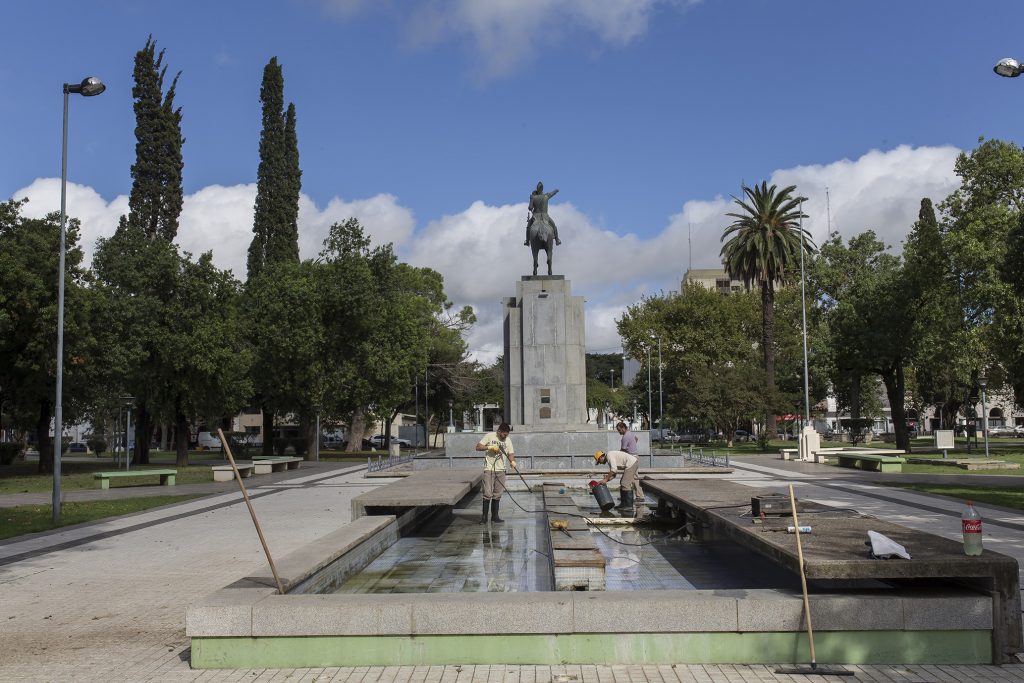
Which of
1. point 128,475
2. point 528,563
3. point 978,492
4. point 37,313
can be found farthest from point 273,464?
point 528,563

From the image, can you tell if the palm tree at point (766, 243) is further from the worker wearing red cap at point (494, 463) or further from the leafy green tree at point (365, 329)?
the worker wearing red cap at point (494, 463)

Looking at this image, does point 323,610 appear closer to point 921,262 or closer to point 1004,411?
point 921,262

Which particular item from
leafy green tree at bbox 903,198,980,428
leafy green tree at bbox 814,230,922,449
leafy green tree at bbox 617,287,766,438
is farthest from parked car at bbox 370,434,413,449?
leafy green tree at bbox 903,198,980,428

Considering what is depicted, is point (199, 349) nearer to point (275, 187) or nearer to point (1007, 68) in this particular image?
point (275, 187)

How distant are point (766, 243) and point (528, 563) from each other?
44361 millimetres

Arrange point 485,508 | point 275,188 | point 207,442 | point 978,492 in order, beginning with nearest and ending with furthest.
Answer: point 485,508 → point 978,492 → point 275,188 → point 207,442

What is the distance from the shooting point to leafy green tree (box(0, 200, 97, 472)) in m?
28.8

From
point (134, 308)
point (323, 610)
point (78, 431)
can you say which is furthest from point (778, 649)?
point (78, 431)

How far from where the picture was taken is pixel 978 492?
783 inches

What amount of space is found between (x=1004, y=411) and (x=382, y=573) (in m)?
124

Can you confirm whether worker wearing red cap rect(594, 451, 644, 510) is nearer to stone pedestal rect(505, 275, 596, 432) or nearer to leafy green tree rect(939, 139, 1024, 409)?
stone pedestal rect(505, 275, 596, 432)

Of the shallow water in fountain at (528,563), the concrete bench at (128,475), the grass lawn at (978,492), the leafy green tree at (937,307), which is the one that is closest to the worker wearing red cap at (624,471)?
the shallow water in fountain at (528,563)

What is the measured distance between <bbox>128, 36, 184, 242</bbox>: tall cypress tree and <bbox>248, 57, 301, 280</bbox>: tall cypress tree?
665 centimetres

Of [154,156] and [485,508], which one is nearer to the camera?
[485,508]
